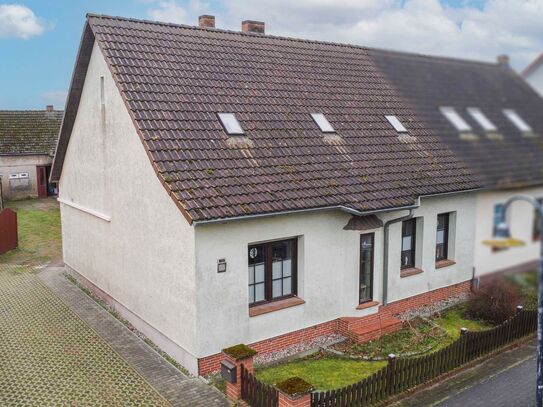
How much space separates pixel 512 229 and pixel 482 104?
2.01ft

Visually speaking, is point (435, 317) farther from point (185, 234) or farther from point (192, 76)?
point (192, 76)

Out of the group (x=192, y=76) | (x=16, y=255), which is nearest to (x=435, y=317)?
(x=192, y=76)

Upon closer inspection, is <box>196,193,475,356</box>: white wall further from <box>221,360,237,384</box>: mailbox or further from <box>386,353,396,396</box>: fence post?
<box>386,353,396,396</box>: fence post

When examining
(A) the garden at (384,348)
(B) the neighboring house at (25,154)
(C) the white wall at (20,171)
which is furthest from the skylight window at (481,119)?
(C) the white wall at (20,171)

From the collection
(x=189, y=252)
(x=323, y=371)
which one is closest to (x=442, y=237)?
(x=323, y=371)

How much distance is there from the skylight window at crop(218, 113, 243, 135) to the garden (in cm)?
517

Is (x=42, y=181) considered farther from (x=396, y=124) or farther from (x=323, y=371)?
(x=323, y=371)

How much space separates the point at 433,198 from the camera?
13.4 metres

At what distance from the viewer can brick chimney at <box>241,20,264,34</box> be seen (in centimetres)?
1706

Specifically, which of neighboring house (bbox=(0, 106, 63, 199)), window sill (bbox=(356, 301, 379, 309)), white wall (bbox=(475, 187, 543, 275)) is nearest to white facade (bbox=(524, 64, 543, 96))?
white wall (bbox=(475, 187, 543, 275))

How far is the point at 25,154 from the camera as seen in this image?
1270 inches

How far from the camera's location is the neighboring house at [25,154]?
32.1 m

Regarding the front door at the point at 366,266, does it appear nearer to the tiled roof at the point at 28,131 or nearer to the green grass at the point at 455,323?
the green grass at the point at 455,323

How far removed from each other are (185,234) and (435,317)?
298 inches
